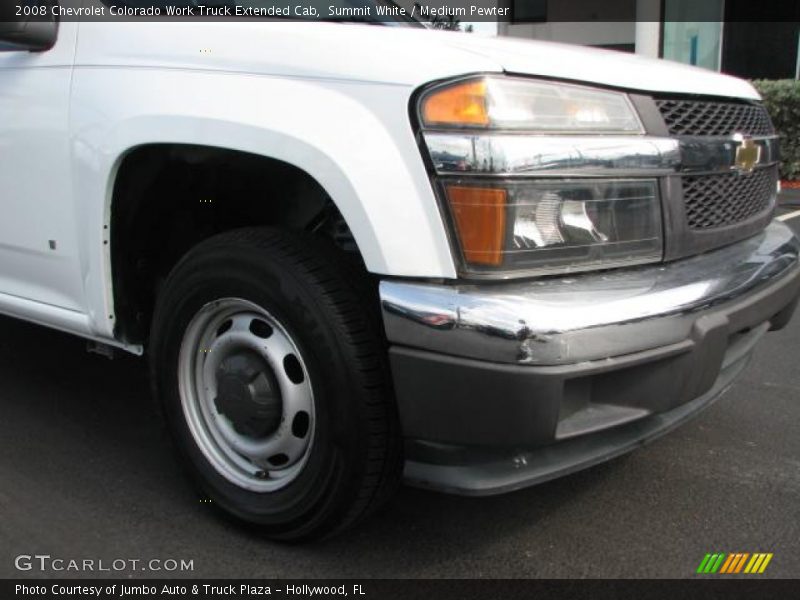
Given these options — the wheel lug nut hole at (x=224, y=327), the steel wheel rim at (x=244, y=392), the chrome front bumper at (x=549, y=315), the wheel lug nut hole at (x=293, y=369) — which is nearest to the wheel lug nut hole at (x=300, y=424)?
the steel wheel rim at (x=244, y=392)

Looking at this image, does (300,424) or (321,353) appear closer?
(321,353)

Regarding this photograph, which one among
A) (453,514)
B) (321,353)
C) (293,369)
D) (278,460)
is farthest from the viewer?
(453,514)

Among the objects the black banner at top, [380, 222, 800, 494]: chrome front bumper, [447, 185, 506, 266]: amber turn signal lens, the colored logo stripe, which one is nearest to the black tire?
[380, 222, 800, 494]: chrome front bumper

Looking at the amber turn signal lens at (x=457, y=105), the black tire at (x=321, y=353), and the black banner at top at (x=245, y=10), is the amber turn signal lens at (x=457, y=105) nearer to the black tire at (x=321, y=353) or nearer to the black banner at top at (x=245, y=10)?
the black tire at (x=321, y=353)

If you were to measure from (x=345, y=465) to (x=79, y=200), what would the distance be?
131 centimetres

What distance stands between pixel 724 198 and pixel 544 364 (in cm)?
104

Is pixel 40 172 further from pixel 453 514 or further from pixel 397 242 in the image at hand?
pixel 453 514

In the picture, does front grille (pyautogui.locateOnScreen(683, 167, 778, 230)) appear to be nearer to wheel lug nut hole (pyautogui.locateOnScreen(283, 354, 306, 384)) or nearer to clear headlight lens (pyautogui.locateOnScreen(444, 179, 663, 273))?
clear headlight lens (pyautogui.locateOnScreen(444, 179, 663, 273))

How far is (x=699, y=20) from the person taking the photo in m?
14.8

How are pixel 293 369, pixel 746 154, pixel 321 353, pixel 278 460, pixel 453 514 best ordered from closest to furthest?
pixel 321 353, pixel 293 369, pixel 278 460, pixel 746 154, pixel 453 514

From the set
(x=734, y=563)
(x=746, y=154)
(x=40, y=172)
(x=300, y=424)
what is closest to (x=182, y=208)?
(x=40, y=172)

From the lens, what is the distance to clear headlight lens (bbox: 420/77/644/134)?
196 cm

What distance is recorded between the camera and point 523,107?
2004 mm
